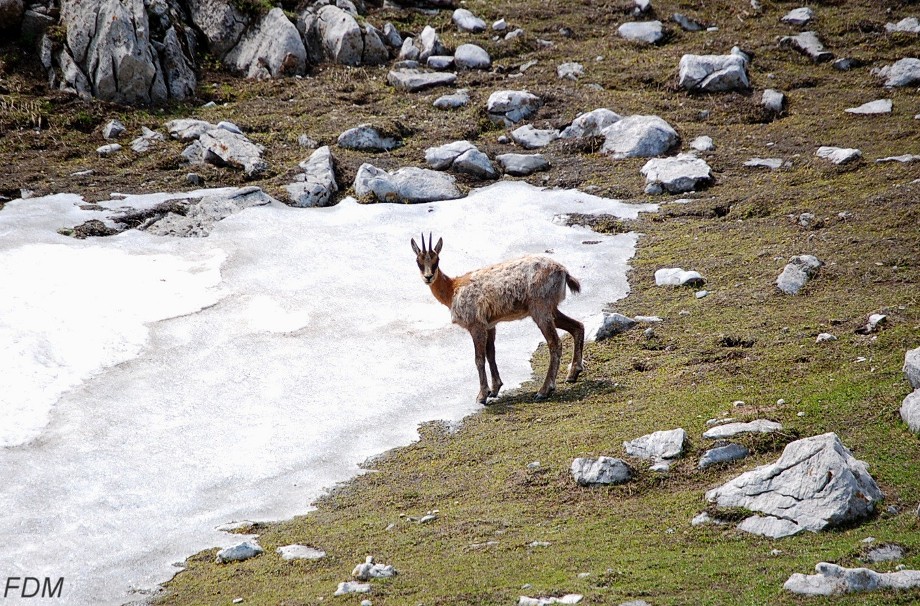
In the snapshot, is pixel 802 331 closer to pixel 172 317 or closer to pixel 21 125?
pixel 172 317

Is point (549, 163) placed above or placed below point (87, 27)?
below

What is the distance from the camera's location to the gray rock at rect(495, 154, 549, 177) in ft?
91.7

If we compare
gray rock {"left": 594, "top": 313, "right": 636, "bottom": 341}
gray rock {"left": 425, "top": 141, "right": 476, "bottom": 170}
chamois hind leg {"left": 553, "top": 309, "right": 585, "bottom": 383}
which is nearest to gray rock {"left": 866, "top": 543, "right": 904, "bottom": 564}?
chamois hind leg {"left": 553, "top": 309, "right": 585, "bottom": 383}

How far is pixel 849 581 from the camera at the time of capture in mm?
7930

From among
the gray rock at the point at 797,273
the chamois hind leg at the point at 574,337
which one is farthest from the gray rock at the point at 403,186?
the chamois hind leg at the point at 574,337

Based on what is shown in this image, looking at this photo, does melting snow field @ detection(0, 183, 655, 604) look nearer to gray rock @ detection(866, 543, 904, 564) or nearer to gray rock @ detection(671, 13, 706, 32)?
gray rock @ detection(866, 543, 904, 564)

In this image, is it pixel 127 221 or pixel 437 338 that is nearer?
pixel 437 338

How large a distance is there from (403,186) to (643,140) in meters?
7.84

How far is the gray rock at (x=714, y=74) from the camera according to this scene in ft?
103

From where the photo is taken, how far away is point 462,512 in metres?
11.6

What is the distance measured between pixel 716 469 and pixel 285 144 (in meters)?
21.5

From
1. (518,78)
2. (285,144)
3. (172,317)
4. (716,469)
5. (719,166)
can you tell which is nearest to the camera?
(716,469)

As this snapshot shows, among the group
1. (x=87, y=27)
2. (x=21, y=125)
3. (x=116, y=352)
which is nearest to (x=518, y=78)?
(x=87, y=27)

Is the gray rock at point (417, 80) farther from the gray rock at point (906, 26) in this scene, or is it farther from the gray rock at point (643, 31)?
the gray rock at point (906, 26)
